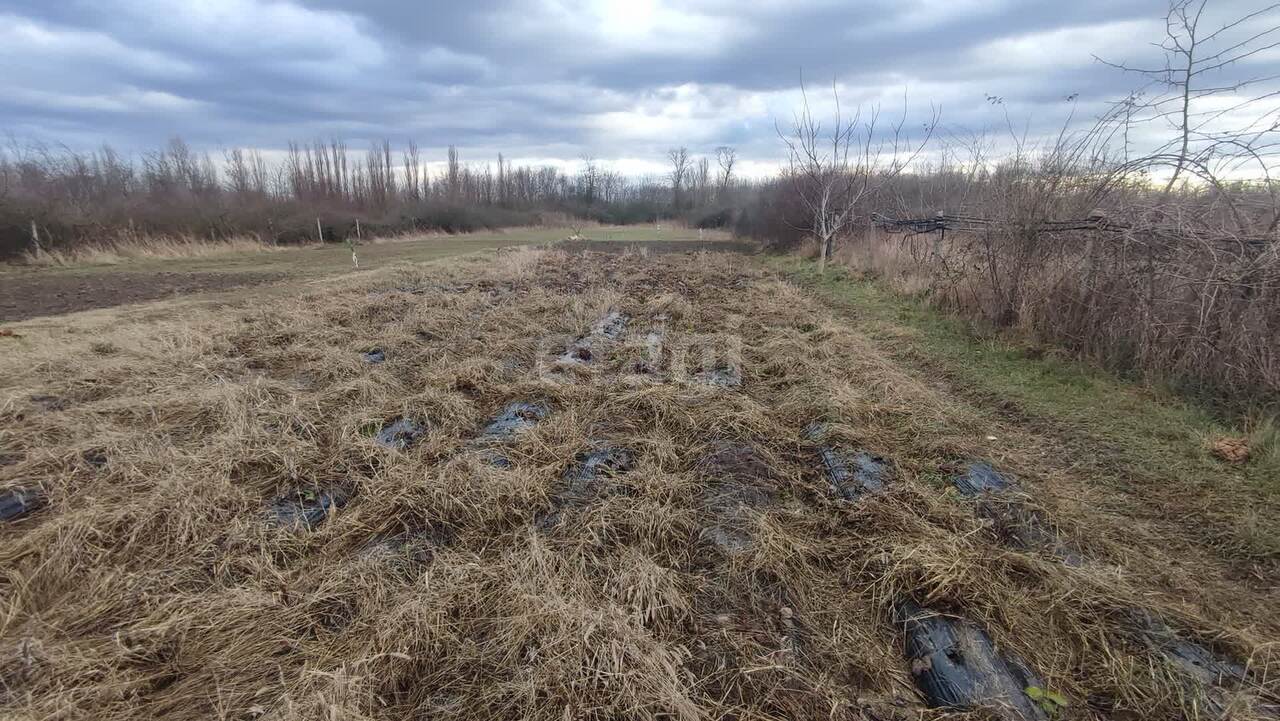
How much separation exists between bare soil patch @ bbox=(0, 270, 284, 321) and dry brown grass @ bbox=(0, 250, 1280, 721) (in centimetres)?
727

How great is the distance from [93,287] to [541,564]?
1557 cm

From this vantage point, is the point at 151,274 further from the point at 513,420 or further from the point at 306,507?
the point at 306,507

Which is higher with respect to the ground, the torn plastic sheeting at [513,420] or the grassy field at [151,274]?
the torn plastic sheeting at [513,420]

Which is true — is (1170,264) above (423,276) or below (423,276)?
above

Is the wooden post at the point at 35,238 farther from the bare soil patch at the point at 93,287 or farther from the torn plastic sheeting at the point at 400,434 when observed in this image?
the torn plastic sheeting at the point at 400,434

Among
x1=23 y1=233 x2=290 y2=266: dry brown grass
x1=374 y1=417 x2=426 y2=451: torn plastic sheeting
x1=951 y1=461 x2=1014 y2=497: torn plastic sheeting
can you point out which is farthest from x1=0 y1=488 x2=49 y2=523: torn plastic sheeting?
x1=23 y1=233 x2=290 y2=266: dry brown grass

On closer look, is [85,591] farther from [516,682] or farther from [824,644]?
[824,644]

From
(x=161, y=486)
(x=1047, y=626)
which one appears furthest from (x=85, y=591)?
(x=1047, y=626)

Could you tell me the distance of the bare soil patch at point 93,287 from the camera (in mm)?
9977

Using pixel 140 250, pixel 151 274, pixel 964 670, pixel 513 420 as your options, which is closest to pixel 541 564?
pixel 964 670

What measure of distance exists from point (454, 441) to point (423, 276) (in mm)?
10571

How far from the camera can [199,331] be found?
6.99 m

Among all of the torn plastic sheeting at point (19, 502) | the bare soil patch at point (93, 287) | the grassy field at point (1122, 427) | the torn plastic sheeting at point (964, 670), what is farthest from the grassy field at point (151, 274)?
the grassy field at point (1122, 427)

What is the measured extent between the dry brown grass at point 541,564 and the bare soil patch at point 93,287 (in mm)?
7274
